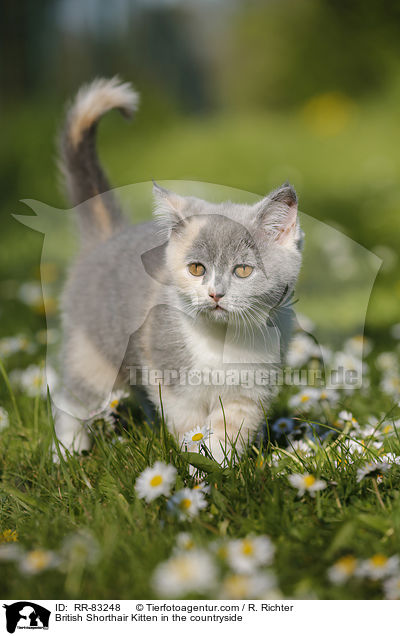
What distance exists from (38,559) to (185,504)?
0.35m

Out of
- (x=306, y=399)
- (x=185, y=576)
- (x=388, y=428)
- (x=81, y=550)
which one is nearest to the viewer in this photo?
(x=185, y=576)

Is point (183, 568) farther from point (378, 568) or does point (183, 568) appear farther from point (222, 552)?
point (378, 568)

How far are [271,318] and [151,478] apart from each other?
56cm

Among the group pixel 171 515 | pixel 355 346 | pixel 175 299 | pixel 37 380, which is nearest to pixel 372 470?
pixel 171 515

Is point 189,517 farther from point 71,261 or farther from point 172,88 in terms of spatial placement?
point 172,88

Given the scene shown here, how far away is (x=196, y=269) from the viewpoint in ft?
5.48

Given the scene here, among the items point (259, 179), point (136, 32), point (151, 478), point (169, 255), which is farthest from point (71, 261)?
point (136, 32)

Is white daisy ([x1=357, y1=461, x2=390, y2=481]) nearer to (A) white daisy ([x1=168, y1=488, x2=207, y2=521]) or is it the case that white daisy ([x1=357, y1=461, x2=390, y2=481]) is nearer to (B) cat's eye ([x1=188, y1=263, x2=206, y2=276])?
(A) white daisy ([x1=168, y1=488, x2=207, y2=521])

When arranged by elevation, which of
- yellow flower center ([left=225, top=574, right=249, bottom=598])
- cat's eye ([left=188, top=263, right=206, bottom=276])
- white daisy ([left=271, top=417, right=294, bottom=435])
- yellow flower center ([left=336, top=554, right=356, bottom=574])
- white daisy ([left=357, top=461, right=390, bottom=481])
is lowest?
yellow flower center ([left=225, top=574, right=249, bottom=598])

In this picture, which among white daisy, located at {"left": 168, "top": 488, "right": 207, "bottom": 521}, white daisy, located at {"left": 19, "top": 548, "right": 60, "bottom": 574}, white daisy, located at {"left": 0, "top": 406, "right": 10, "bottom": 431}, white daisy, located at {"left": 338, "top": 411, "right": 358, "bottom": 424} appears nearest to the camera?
white daisy, located at {"left": 19, "top": 548, "right": 60, "bottom": 574}

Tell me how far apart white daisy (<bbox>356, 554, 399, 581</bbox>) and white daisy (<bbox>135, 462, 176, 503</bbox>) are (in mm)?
479

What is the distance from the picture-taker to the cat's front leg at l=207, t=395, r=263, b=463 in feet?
5.85

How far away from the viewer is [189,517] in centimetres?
143

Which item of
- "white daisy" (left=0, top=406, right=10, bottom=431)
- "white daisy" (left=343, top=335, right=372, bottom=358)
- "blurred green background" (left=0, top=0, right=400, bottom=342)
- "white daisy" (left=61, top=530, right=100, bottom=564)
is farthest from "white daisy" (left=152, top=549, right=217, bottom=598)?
"blurred green background" (left=0, top=0, right=400, bottom=342)
